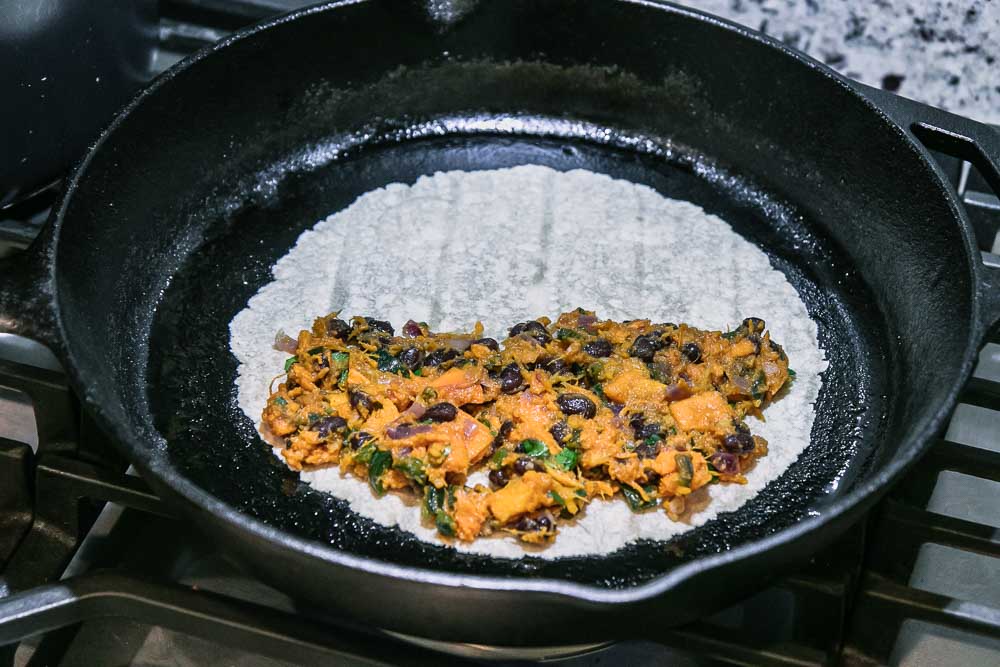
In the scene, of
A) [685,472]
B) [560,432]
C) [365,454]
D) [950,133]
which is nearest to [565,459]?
[560,432]

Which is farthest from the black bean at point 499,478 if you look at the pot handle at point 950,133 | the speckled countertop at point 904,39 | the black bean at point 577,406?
the speckled countertop at point 904,39

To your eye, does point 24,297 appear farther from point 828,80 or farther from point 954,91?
point 954,91

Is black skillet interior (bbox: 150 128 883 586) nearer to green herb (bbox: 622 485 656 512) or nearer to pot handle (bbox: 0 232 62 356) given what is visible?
green herb (bbox: 622 485 656 512)

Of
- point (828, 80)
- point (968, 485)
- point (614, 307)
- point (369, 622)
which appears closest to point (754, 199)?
point (828, 80)

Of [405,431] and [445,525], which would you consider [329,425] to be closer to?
[405,431]

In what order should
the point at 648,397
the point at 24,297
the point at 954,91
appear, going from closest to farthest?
the point at 24,297, the point at 648,397, the point at 954,91

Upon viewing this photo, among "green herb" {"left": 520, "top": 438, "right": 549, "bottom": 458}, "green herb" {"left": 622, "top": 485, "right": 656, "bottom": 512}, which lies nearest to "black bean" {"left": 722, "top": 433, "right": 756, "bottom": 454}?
"green herb" {"left": 622, "top": 485, "right": 656, "bottom": 512}
